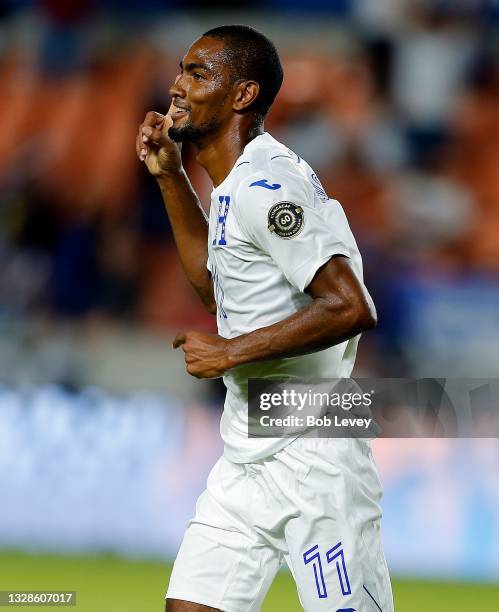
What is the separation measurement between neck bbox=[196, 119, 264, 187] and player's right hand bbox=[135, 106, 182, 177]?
36 cm

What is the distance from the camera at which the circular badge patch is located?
3.08 m

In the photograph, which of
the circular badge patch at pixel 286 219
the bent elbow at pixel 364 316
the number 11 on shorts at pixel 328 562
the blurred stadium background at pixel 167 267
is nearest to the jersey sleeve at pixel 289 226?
the circular badge patch at pixel 286 219

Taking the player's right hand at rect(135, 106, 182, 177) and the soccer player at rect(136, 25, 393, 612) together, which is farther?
the player's right hand at rect(135, 106, 182, 177)

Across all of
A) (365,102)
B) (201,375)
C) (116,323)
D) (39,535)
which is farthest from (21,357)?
(201,375)

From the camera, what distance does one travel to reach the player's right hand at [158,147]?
13.0ft

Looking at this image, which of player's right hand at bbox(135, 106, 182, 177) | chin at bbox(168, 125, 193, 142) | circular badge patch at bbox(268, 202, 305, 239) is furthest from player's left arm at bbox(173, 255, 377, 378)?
player's right hand at bbox(135, 106, 182, 177)

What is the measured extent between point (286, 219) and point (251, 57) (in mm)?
722

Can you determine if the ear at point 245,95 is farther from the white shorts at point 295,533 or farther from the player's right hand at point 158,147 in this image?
the white shorts at point 295,533

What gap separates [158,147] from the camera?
4004 millimetres

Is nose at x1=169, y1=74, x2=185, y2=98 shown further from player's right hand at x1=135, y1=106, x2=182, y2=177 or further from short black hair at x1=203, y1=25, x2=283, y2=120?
player's right hand at x1=135, y1=106, x2=182, y2=177

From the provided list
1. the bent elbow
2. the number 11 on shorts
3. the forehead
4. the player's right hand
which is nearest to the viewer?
the bent elbow

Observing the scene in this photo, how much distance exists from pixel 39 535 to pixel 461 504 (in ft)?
8.48

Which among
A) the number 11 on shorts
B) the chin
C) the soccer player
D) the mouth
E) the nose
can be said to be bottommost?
the number 11 on shorts

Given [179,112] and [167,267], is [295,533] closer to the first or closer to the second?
[179,112]
